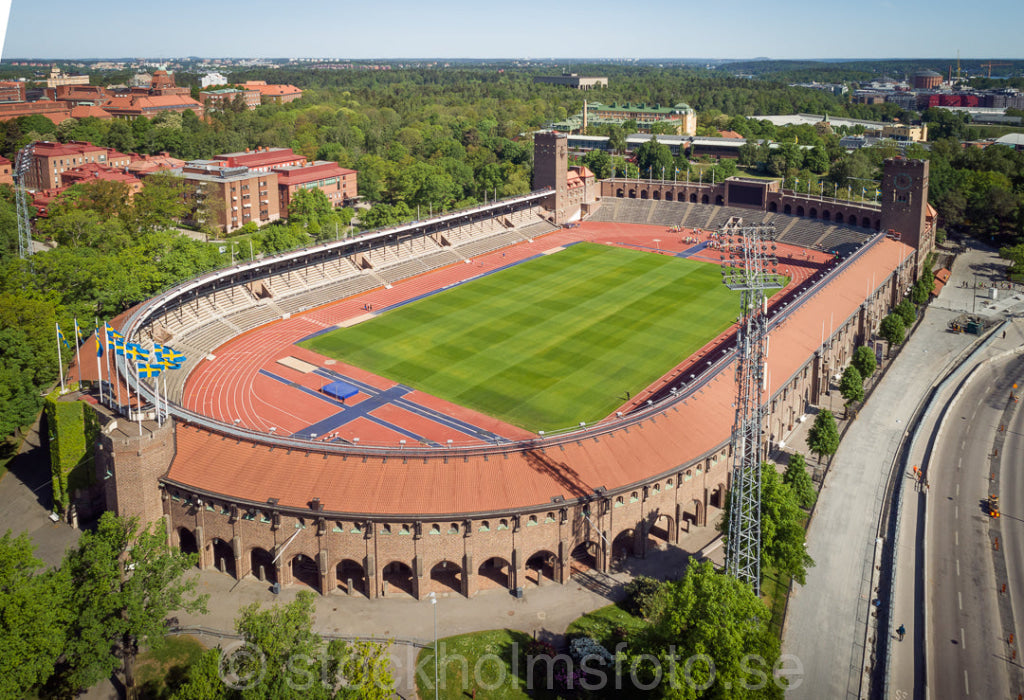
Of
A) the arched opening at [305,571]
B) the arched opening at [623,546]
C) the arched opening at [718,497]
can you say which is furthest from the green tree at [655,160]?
the arched opening at [305,571]

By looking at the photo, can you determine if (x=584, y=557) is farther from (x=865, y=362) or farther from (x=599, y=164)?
(x=599, y=164)

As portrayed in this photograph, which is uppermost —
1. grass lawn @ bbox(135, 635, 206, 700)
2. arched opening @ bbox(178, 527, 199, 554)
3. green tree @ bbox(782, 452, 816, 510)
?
green tree @ bbox(782, 452, 816, 510)

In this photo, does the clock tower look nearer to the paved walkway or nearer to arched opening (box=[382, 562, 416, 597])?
the paved walkway

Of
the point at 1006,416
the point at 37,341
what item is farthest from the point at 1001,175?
the point at 37,341

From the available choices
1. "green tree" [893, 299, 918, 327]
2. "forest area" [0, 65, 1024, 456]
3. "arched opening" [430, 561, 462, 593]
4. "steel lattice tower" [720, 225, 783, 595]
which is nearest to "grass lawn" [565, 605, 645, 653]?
"steel lattice tower" [720, 225, 783, 595]

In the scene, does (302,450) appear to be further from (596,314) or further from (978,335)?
(978,335)

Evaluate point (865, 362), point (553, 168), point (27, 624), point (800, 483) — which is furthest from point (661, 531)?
point (553, 168)
